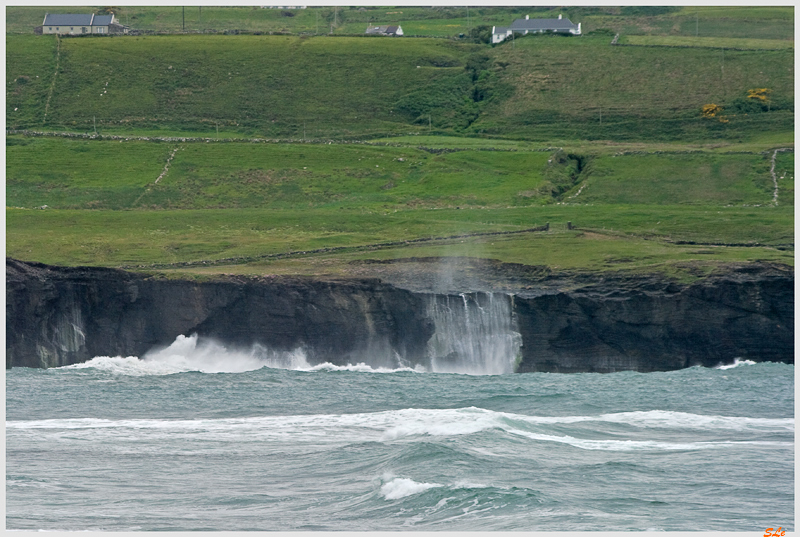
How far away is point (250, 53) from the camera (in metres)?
144

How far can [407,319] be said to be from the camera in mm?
59969

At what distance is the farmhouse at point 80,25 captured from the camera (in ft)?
531

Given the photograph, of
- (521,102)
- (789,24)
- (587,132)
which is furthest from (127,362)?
(789,24)

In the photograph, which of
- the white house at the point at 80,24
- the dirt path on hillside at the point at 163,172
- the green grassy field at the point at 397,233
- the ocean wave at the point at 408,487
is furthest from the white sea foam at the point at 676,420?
the white house at the point at 80,24

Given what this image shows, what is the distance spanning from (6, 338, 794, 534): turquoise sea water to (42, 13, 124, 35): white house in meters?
116

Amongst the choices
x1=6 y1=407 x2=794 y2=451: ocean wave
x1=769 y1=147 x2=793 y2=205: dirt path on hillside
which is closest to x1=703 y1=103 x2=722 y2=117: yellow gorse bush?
x1=769 y1=147 x2=793 y2=205: dirt path on hillside

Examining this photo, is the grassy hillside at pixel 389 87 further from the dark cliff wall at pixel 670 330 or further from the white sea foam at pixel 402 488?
the white sea foam at pixel 402 488

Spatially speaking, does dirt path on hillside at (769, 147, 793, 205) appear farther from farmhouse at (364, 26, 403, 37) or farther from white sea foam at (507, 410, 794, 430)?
farmhouse at (364, 26, 403, 37)

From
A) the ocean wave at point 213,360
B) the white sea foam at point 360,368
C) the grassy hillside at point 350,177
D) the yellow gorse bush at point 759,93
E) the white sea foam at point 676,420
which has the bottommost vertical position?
the white sea foam at point 676,420

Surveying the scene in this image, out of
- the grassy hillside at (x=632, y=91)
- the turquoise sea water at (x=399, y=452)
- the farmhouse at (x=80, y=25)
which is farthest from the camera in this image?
the farmhouse at (x=80, y=25)

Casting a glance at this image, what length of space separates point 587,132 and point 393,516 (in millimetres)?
96285

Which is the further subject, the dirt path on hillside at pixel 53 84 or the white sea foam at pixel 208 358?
the dirt path on hillside at pixel 53 84

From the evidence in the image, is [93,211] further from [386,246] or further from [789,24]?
[789,24]

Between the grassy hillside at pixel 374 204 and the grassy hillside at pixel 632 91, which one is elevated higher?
the grassy hillside at pixel 632 91
